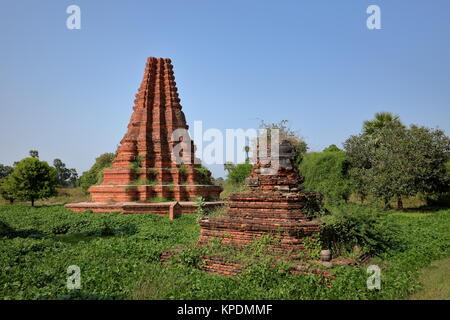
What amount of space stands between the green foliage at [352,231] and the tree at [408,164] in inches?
622

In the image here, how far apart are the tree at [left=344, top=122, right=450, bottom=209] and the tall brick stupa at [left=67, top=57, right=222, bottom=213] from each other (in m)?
10.7

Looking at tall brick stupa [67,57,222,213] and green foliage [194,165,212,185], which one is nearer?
tall brick stupa [67,57,222,213]

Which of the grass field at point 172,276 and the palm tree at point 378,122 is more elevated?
the palm tree at point 378,122

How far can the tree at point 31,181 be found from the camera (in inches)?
1007

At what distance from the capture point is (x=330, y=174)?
28562 millimetres

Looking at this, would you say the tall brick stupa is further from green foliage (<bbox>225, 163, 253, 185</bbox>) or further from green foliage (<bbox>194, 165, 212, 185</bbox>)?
green foliage (<bbox>225, 163, 253, 185</bbox>)

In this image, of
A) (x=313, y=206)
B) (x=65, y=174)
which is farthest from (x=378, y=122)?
(x=65, y=174)

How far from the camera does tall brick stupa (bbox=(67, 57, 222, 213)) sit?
19609 millimetres

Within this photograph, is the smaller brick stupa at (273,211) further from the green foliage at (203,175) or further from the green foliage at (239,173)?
the green foliage at (239,173)

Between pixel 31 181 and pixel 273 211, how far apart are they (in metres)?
23.5

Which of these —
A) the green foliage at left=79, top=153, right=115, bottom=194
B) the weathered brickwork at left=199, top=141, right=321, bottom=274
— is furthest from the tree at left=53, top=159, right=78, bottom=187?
the weathered brickwork at left=199, top=141, right=321, bottom=274

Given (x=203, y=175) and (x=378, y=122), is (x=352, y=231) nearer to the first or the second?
(x=203, y=175)

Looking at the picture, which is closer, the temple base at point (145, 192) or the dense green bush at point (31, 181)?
the temple base at point (145, 192)

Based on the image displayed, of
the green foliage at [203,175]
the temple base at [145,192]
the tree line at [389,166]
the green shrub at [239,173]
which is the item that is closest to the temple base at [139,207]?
the temple base at [145,192]
